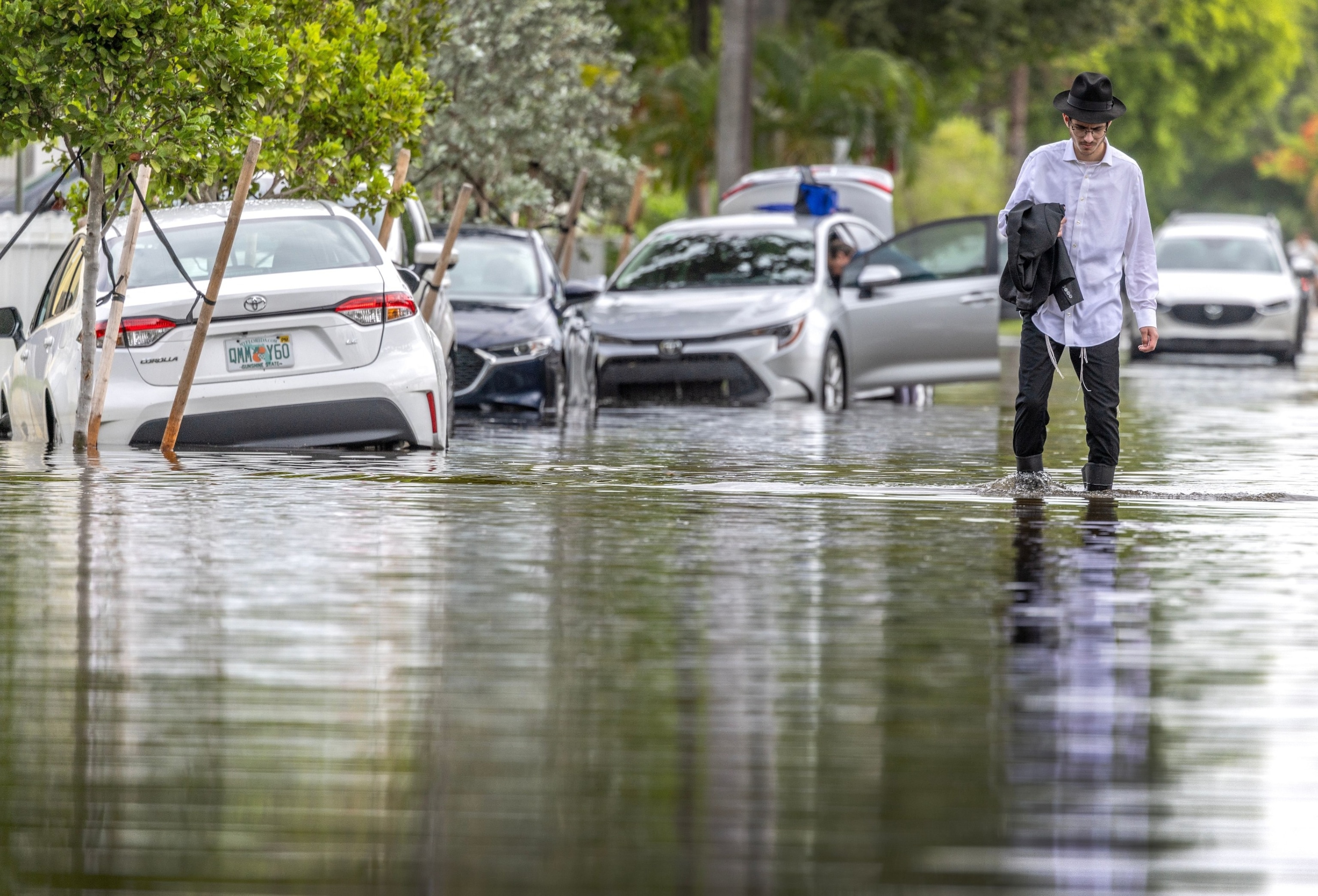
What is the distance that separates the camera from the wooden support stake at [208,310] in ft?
43.5

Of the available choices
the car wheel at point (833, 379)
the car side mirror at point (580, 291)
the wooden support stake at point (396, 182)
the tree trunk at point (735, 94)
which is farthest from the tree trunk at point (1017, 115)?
the wooden support stake at point (396, 182)

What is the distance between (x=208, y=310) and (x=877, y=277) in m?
8.61

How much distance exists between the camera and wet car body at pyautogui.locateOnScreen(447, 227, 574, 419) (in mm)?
18641

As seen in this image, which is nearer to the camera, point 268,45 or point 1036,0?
point 268,45

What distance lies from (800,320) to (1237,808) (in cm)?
1516

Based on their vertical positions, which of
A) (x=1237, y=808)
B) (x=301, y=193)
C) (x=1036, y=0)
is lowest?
(x=1237, y=808)

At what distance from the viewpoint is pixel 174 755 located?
18.5ft

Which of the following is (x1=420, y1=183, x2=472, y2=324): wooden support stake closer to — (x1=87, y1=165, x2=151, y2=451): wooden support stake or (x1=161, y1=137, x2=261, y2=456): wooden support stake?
(x1=87, y1=165, x2=151, y2=451): wooden support stake

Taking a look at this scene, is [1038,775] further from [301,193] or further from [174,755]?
[301,193]

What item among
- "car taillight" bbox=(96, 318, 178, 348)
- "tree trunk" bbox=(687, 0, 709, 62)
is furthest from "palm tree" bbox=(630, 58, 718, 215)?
"car taillight" bbox=(96, 318, 178, 348)

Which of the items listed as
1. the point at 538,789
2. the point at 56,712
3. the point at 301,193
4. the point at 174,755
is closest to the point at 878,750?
the point at 538,789

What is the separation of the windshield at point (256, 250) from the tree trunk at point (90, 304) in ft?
0.71

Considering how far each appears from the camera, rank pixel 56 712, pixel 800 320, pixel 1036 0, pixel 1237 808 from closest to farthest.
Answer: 1. pixel 1237 808
2. pixel 56 712
3. pixel 800 320
4. pixel 1036 0

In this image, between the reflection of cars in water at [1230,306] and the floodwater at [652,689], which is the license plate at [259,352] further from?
the reflection of cars in water at [1230,306]
